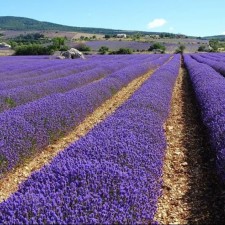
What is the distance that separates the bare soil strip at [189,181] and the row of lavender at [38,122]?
233 centimetres

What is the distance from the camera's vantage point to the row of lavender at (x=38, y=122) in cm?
640

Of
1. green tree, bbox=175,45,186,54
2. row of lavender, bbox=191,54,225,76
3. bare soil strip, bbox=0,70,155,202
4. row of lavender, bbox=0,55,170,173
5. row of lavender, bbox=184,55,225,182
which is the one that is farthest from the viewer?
green tree, bbox=175,45,186,54

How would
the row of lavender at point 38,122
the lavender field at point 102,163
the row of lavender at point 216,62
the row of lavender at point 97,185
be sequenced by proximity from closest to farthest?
the row of lavender at point 97,185, the lavender field at point 102,163, the row of lavender at point 38,122, the row of lavender at point 216,62

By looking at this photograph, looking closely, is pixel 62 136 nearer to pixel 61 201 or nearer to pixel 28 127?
pixel 28 127

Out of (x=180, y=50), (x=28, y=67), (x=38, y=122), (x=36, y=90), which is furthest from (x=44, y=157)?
(x=180, y=50)

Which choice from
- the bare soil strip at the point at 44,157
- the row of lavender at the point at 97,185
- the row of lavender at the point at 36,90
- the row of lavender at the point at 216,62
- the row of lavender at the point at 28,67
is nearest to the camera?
the row of lavender at the point at 97,185

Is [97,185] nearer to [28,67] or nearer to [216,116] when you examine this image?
[216,116]

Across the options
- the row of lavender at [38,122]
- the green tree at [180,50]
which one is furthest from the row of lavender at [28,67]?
the green tree at [180,50]

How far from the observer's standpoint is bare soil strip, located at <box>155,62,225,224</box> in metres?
4.43

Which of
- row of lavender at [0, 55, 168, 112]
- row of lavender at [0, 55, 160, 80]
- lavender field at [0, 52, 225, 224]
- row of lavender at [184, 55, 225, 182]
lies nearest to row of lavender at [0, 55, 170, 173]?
lavender field at [0, 52, 225, 224]

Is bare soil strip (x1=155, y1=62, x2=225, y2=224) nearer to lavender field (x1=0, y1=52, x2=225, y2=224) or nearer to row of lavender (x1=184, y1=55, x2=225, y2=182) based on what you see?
lavender field (x1=0, y1=52, x2=225, y2=224)

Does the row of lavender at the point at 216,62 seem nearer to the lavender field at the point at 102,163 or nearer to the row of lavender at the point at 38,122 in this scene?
the lavender field at the point at 102,163

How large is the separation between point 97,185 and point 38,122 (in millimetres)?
4022

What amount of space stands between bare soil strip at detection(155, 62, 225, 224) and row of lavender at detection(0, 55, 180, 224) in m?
0.37
